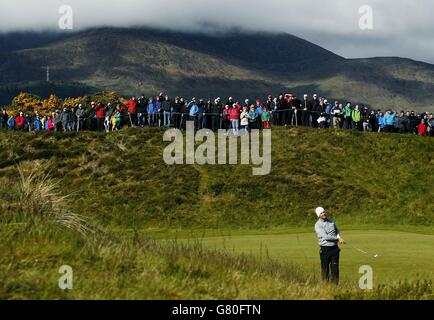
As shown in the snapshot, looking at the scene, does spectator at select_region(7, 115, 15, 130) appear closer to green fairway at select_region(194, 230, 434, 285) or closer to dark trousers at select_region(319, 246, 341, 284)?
green fairway at select_region(194, 230, 434, 285)

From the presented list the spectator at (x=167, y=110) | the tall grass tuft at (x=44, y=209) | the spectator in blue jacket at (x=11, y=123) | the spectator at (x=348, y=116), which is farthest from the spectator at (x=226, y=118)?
the tall grass tuft at (x=44, y=209)

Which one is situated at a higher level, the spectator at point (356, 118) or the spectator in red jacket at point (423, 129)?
the spectator at point (356, 118)

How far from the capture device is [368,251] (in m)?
23.5

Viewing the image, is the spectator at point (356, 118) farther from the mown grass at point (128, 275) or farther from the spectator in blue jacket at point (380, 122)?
the mown grass at point (128, 275)

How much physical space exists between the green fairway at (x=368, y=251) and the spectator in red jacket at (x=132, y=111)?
24481 mm

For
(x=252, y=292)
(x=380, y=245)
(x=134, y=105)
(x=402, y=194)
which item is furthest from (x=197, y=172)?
(x=252, y=292)

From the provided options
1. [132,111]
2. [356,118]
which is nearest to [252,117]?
[356,118]

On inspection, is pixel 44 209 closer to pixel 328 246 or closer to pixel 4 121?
pixel 328 246

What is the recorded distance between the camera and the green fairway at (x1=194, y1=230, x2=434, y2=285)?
19.0 meters

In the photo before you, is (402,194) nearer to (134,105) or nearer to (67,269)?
(134,105)

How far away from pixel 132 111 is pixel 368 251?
3200 centimetres

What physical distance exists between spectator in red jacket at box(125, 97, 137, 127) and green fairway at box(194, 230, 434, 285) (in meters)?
24.5

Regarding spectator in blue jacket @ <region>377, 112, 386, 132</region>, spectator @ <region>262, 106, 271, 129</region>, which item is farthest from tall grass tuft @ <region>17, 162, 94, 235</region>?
spectator in blue jacket @ <region>377, 112, 386, 132</region>

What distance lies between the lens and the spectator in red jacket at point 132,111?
52.2 m
